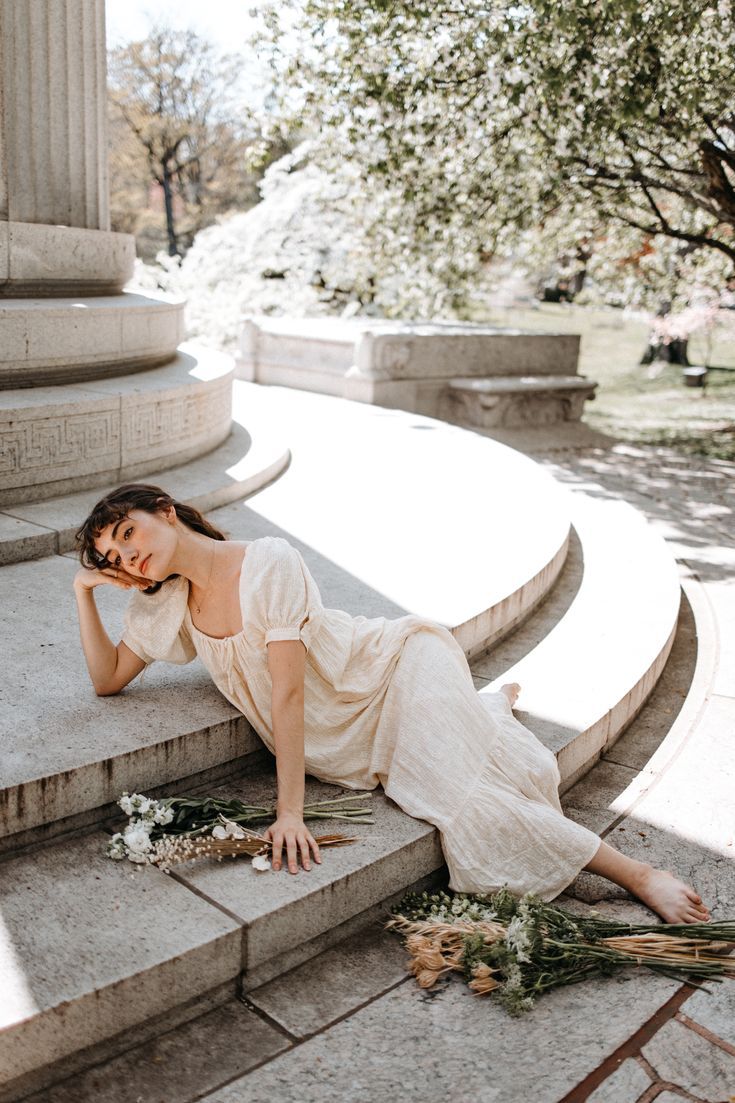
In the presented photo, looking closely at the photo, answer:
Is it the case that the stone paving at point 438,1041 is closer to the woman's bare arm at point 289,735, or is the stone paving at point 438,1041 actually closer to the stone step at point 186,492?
the woman's bare arm at point 289,735

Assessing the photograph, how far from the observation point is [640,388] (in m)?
20.3

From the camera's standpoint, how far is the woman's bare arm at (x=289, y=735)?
2.88m

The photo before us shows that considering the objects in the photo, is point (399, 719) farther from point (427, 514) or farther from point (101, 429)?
point (427, 514)

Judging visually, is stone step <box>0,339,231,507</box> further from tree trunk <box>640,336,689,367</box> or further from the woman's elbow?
tree trunk <box>640,336,689,367</box>

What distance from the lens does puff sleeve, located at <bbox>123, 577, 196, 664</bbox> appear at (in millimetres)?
3150

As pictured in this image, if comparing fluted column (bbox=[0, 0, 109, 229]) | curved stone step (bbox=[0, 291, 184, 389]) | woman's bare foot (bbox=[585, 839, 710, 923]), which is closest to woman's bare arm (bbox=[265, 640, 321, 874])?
woman's bare foot (bbox=[585, 839, 710, 923])

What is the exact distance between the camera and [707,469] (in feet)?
35.1

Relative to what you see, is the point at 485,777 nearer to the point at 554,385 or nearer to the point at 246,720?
the point at 246,720

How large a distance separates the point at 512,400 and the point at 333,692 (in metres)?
8.47

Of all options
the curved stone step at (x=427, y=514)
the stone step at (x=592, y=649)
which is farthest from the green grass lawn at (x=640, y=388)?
the stone step at (x=592, y=649)

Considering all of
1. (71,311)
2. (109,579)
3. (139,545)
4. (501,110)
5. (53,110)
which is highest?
(501,110)

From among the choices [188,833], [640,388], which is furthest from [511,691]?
[640,388]

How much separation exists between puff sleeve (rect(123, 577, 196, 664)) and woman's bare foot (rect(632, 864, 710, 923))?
5.27ft

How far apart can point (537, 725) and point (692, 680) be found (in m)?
1.54
